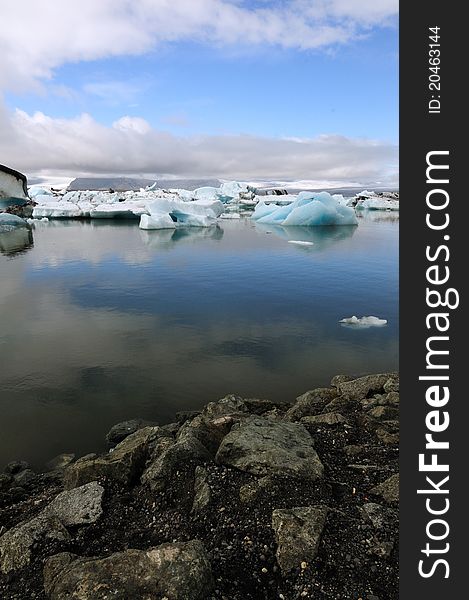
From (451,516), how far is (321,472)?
1.62 meters

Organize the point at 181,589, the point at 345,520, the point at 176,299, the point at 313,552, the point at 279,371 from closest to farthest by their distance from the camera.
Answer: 1. the point at 181,589
2. the point at 313,552
3. the point at 345,520
4. the point at 279,371
5. the point at 176,299

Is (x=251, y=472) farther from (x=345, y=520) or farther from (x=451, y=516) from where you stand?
(x=451, y=516)

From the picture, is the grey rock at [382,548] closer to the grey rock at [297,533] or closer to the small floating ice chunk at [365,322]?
the grey rock at [297,533]

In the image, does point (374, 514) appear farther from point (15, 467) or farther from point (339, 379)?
point (15, 467)

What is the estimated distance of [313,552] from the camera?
2.58 m

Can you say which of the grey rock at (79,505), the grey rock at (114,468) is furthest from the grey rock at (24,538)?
the grey rock at (114,468)

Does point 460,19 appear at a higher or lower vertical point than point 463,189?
higher

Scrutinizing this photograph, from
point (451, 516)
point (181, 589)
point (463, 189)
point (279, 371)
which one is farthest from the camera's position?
point (279, 371)

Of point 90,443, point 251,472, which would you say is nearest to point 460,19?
point 251,472

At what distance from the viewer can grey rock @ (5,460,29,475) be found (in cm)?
496

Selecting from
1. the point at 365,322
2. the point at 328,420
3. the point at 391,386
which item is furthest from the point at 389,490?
the point at 365,322

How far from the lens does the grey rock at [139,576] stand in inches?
89.6

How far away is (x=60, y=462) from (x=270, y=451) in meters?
3.08

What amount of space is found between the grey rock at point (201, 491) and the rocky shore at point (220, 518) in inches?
0.4
